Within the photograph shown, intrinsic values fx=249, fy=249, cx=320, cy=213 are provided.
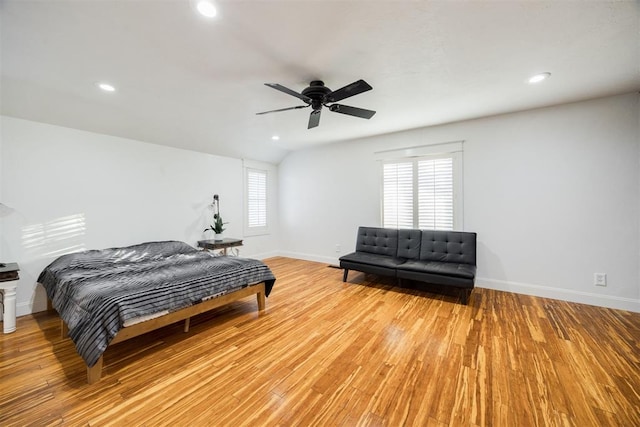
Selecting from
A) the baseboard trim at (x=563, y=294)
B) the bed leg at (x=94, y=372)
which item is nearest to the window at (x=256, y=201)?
the bed leg at (x=94, y=372)

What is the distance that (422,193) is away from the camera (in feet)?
14.6

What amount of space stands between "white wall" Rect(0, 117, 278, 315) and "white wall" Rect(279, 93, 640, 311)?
420 cm

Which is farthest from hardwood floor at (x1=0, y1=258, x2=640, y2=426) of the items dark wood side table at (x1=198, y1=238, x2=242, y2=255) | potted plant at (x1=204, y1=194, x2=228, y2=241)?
potted plant at (x1=204, y1=194, x2=228, y2=241)

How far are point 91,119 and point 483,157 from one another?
576cm

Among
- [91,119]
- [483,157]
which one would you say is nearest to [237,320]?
[91,119]

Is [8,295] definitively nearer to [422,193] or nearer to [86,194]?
[86,194]

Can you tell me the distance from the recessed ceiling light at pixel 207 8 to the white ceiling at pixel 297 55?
0.06 meters

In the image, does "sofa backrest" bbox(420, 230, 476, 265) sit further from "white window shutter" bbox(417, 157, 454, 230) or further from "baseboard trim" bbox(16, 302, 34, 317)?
"baseboard trim" bbox(16, 302, 34, 317)

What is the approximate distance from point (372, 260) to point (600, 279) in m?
2.89

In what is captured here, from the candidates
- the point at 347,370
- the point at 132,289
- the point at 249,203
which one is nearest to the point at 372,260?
the point at 347,370

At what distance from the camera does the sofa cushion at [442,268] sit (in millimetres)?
3281

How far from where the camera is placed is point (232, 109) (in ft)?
11.5

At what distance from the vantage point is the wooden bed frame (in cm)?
191

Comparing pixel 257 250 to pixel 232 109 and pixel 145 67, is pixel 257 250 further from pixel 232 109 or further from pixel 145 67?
pixel 145 67
